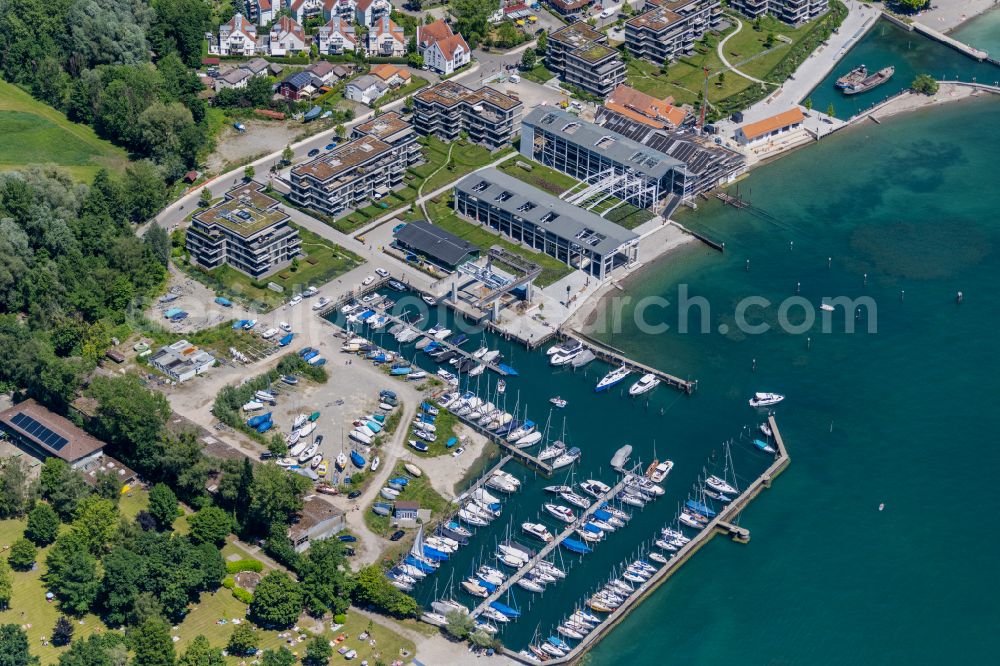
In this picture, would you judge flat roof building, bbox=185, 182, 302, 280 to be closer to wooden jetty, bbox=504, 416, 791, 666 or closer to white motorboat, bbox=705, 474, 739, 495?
white motorboat, bbox=705, 474, 739, 495

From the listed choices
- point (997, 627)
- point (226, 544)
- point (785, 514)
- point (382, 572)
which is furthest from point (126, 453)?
point (997, 627)

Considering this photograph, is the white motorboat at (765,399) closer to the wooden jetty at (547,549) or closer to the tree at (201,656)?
the wooden jetty at (547,549)

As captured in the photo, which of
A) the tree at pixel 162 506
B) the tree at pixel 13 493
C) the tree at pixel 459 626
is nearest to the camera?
the tree at pixel 459 626

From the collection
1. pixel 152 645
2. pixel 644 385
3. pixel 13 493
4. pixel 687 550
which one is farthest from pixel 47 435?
pixel 687 550

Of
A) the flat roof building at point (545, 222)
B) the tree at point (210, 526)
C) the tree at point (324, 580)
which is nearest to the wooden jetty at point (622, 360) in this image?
the flat roof building at point (545, 222)

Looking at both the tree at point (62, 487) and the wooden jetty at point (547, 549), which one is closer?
the wooden jetty at point (547, 549)

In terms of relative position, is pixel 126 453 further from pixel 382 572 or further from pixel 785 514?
pixel 785 514

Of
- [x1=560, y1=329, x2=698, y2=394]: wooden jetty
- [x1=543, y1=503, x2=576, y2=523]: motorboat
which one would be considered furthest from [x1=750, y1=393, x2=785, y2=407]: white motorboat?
[x1=543, y1=503, x2=576, y2=523]: motorboat
